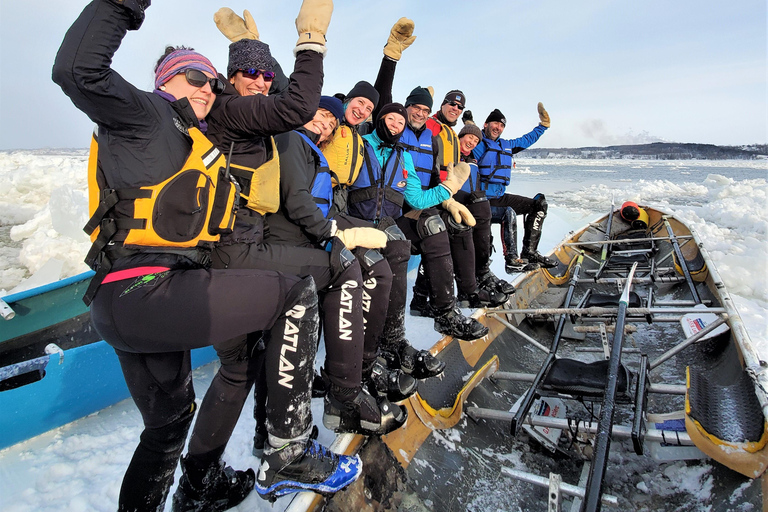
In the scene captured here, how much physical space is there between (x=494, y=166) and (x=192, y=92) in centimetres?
415

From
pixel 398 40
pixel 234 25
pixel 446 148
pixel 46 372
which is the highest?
pixel 398 40

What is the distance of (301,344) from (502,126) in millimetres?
4401

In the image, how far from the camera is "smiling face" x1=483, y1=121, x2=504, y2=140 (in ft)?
16.7

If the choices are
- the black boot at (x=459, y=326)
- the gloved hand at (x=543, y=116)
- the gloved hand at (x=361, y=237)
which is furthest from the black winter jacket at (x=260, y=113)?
the gloved hand at (x=543, y=116)

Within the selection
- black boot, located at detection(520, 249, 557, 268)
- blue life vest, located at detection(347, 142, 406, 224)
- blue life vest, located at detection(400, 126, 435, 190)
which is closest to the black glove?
blue life vest, located at detection(347, 142, 406, 224)

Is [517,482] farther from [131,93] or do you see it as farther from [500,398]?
[131,93]

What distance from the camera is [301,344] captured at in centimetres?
158

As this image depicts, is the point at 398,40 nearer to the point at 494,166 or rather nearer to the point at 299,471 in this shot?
the point at 494,166

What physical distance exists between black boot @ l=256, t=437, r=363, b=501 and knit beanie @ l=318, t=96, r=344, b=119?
1.69 meters

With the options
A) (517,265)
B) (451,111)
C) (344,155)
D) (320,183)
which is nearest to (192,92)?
(320,183)

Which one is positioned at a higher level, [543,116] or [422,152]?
[543,116]

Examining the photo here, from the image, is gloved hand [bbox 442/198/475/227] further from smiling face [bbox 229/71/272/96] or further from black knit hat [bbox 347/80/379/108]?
smiling face [bbox 229/71/272/96]

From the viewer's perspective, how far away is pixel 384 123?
2906 millimetres

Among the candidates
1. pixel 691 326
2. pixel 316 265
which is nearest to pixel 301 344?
pixel 316 265
